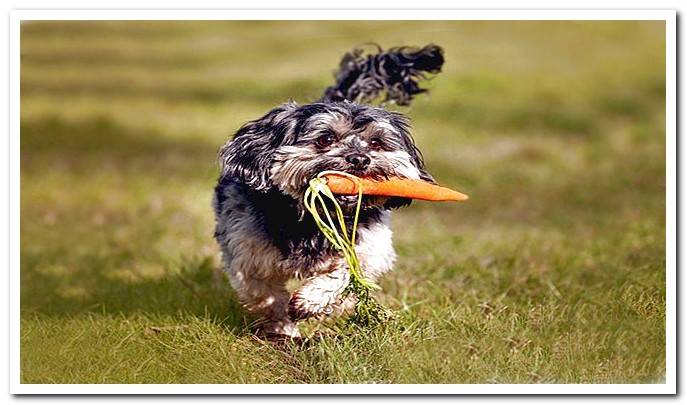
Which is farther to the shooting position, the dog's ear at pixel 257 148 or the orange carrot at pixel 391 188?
the dog's ear at pixel 257 148

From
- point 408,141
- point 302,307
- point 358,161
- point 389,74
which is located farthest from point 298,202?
point 389,74

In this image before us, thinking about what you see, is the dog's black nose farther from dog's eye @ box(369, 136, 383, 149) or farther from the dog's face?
dog's eye @ box(369, 136, 383, 149)

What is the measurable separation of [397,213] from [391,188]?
14.8 feet

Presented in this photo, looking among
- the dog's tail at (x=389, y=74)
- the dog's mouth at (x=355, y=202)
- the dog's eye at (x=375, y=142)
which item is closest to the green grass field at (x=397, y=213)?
the dog's tail at (x=389, y=74)

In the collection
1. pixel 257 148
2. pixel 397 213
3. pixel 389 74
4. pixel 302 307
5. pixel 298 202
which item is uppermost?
pixel 389 74

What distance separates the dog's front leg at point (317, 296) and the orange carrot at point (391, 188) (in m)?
0.61

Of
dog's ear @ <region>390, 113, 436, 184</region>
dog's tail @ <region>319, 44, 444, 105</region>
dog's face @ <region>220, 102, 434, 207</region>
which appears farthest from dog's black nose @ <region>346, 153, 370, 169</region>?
dog's tail @ <region>319, 44, 444, 105</region>

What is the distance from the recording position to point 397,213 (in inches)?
388

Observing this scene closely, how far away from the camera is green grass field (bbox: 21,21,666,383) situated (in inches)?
224

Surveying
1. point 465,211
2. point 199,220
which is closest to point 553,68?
point 465,211

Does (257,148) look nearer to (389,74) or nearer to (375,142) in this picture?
(375,142)

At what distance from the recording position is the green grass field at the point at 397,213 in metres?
5.68

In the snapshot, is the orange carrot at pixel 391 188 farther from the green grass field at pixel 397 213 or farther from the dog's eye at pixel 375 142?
the green grass field at pixel 397 213
